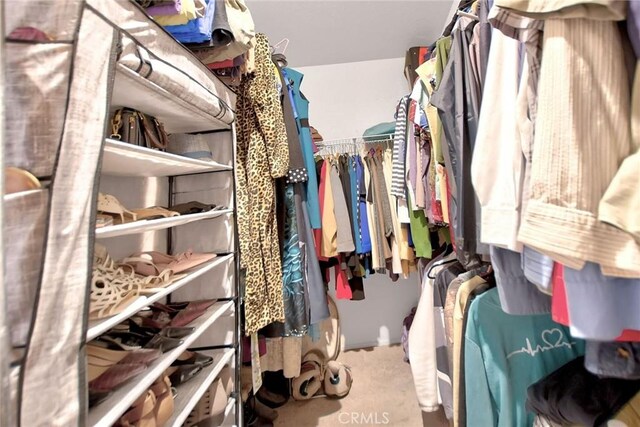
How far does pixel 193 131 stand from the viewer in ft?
3.97

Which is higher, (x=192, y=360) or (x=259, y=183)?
(x=259, y=183)

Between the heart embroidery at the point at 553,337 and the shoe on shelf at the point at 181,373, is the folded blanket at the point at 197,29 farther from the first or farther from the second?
the heart embroidery at the point at 553,337

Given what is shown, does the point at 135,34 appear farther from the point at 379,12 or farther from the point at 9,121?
the point at 379,12

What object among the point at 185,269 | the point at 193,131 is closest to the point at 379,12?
the point at 193,131

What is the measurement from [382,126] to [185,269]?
1557 millimetres

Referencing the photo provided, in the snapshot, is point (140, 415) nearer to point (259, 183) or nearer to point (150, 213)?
point (150, 213)

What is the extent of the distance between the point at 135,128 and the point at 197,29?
1.14ft

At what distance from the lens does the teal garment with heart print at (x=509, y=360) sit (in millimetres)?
769

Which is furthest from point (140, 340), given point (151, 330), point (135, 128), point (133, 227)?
point (135, 128)

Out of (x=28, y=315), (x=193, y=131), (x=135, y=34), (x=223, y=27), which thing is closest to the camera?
(x=28, y=315)

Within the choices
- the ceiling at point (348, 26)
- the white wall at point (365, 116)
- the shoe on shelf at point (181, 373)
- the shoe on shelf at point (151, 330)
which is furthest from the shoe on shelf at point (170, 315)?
the ceiling at point (348, 26)

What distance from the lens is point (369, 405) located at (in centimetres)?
167

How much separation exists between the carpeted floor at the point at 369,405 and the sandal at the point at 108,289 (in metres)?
1.38

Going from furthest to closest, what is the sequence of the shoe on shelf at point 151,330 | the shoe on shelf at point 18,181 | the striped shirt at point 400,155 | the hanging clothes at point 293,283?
the striped shirt at point 400,155 → the hanging clothes at point 293,283 → the shoe on shelf at point 151,330 → the shoe on shelf at point 18,181
